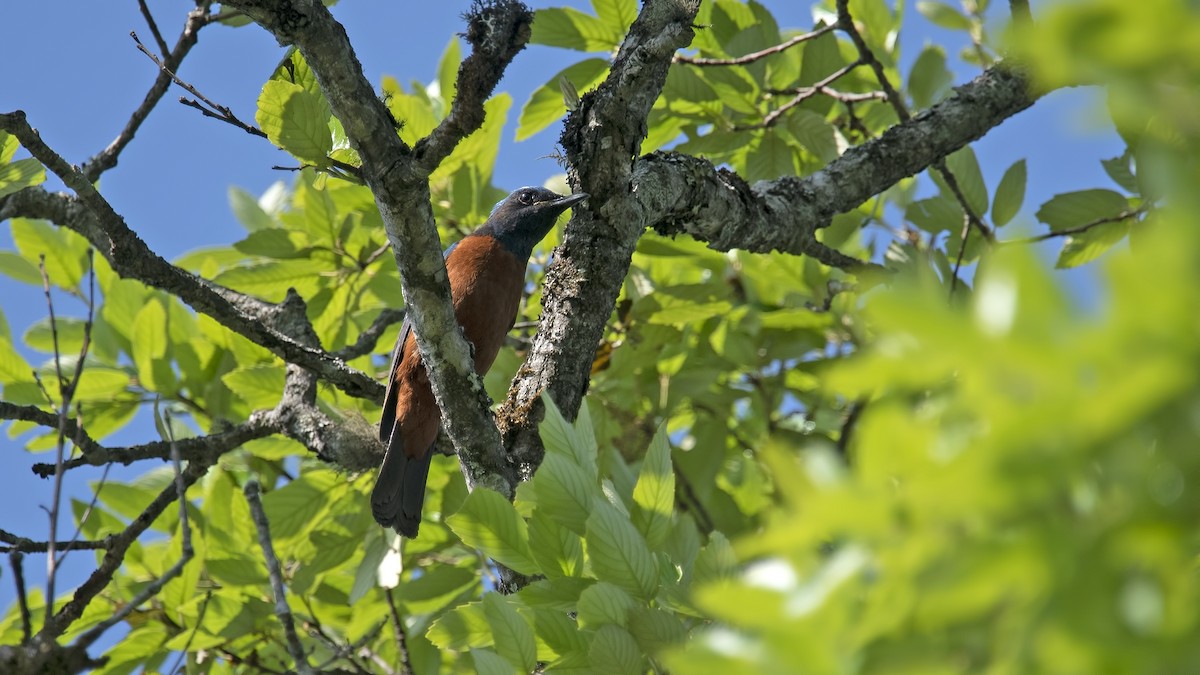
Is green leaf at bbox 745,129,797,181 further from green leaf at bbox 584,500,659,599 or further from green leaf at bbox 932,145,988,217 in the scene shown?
green leaf at bbox 584,500,659,599

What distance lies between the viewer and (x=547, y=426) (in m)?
2.40

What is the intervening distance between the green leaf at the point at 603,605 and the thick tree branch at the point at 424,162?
2.86ft

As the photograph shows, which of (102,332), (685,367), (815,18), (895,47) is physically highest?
(815,18)

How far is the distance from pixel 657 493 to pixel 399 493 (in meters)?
2.04

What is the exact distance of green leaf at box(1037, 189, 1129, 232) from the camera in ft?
14.2

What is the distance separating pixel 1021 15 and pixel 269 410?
3.39 metres

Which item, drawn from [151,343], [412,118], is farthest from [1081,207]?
[151,343]

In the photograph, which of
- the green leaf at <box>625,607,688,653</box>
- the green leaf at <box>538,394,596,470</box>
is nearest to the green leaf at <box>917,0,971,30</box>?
the green leaf at <box>538,394,596,470</box>

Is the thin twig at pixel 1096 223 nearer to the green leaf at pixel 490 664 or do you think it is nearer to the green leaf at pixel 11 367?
the green leaf at pixel 490 664

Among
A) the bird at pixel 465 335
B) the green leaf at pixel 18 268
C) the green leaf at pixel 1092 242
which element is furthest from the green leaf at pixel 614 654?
the green leaf at pixel 18 268

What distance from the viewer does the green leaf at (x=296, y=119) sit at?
2654mm

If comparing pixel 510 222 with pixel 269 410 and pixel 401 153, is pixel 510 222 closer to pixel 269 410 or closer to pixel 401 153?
pixel 269 410

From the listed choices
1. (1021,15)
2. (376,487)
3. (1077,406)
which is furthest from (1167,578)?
(1021,15)

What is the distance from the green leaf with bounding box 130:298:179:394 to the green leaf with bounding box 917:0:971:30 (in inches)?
163
